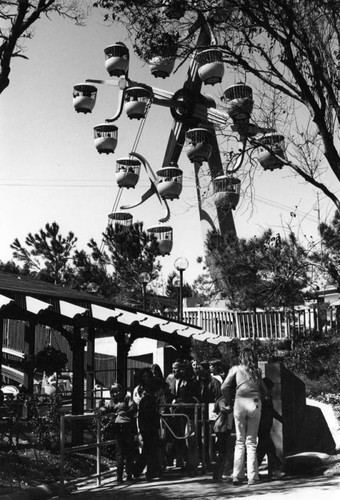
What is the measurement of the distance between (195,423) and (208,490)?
5.77ft

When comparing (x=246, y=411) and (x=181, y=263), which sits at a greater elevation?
(x=181, y=263)

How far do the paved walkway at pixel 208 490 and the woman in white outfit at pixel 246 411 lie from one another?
0.74ft

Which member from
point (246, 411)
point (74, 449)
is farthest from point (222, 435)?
point (74, 449)

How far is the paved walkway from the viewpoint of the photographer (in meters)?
7.09

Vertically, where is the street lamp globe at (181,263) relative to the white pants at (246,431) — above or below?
above

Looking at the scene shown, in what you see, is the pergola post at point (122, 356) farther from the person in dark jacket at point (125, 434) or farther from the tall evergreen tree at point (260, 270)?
the tall evergreen tree at point (260, 270)

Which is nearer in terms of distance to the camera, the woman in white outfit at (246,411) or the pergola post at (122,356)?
the woman in white outfit at (246,411)

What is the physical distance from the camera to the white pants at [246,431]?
25.8 ft

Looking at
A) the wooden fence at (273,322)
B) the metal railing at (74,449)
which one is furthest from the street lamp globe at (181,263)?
the metal railing at (74,449)

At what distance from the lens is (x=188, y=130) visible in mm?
25297

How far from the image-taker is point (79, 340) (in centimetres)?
1145

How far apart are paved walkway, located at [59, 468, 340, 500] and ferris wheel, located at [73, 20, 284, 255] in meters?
5.83

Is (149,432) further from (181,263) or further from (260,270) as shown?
(181,263)

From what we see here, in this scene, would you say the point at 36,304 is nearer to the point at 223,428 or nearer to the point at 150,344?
the point at 223,428
